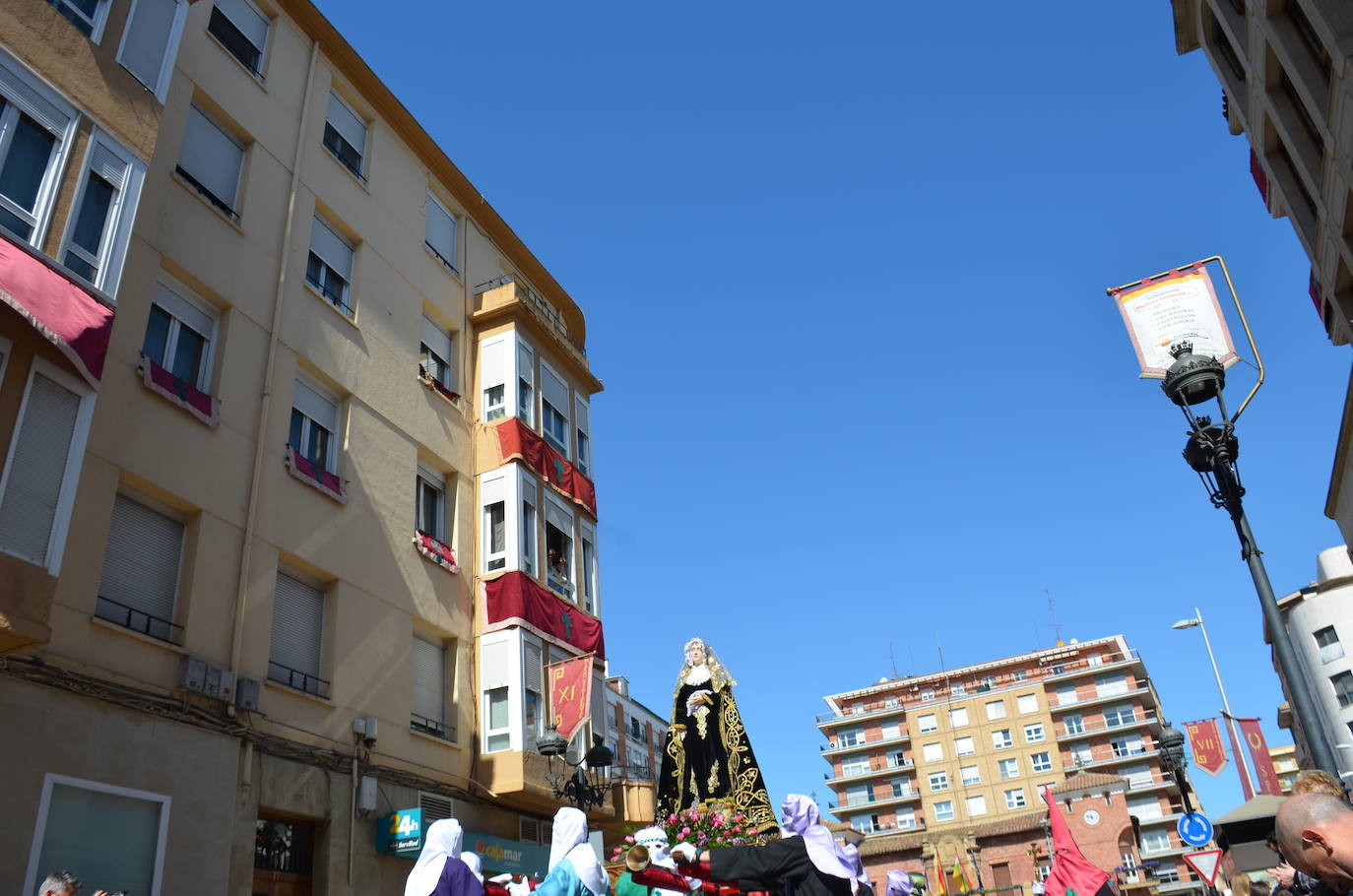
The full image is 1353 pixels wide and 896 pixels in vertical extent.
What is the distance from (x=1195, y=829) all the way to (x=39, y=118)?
52.7 feet

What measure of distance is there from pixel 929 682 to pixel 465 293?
73099mm

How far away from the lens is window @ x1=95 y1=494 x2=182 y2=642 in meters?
11.0

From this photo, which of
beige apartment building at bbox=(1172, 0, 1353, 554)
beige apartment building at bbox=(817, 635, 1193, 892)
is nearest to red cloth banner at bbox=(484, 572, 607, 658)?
beige apartment building at bbox=(1172, 0, 1353, 554)

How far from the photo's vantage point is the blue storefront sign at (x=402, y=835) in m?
13.3

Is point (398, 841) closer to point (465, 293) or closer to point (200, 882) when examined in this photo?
point (200, 882)

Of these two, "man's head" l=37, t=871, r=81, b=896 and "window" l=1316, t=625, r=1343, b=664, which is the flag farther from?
"window" l=1316, t=625, r=1343, b=664

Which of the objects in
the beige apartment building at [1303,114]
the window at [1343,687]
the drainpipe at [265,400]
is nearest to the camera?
the drainpipe at [265,400]

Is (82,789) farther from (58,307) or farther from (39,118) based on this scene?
(39,118)

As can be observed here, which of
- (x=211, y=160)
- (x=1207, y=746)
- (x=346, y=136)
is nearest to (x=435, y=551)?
(x=211, y=160)

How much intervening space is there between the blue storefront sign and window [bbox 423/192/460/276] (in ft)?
36.0

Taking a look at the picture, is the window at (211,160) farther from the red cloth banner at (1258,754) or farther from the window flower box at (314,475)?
the red cloth banner at (1258,754)

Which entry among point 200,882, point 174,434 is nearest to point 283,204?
point 174,434

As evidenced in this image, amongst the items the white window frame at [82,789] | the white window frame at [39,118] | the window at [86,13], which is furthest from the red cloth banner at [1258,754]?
the window at [86,13]

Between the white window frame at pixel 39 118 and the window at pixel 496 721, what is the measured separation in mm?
10040
